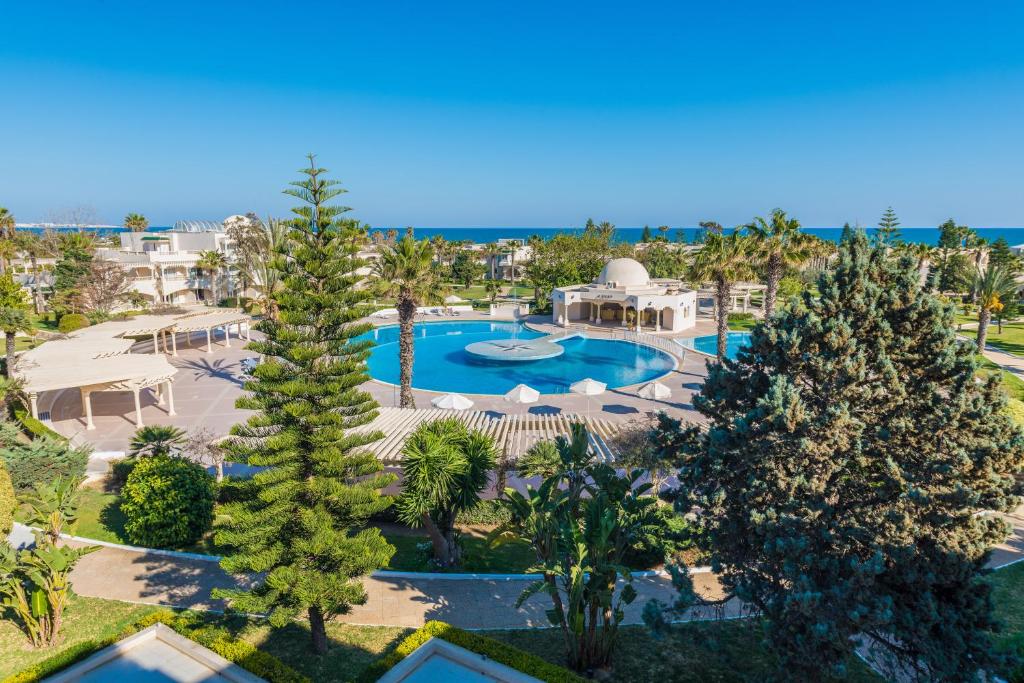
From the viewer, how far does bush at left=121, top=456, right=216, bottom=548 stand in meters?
15.3

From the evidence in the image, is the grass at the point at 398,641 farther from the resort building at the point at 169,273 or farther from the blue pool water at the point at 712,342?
the resort building at the point at 169,273

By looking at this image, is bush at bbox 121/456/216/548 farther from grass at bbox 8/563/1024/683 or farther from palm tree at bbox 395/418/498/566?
palm tree at bbox 395/418/498/566

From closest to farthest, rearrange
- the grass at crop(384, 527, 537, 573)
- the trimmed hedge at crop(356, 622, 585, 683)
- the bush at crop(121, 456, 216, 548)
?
the trimmed hedge at crop(356, 622, 585, 683), the grass at crop(384, 527, 537, 573), the bush at crop(121, 456, 216, 548)

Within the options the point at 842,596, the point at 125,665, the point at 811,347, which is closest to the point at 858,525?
the point at 842,596

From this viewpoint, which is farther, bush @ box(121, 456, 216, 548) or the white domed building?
the white domed building

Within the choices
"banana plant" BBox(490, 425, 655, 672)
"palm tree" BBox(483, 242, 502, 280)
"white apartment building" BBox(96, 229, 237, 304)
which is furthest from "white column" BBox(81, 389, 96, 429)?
"palm tree" BBox(483, 242, 502, 280)

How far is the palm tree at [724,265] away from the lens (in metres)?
31.9

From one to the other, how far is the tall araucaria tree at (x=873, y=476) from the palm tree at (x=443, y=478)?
6.53 meters

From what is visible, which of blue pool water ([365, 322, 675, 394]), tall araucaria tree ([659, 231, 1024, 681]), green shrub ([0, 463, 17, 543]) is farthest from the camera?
blue pool water ([365, 322, 675, 394])

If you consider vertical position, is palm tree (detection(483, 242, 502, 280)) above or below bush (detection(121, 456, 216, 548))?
above

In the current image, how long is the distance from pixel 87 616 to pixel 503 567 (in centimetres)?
898

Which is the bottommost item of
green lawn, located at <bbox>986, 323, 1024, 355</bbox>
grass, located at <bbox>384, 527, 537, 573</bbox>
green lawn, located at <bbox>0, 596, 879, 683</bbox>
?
grass, located at <bbox>384, 527, 537, 573</bbox>

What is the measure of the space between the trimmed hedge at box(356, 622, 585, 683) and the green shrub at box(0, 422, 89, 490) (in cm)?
1320

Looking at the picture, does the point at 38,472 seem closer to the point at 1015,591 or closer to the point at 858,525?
the point at 858,525
